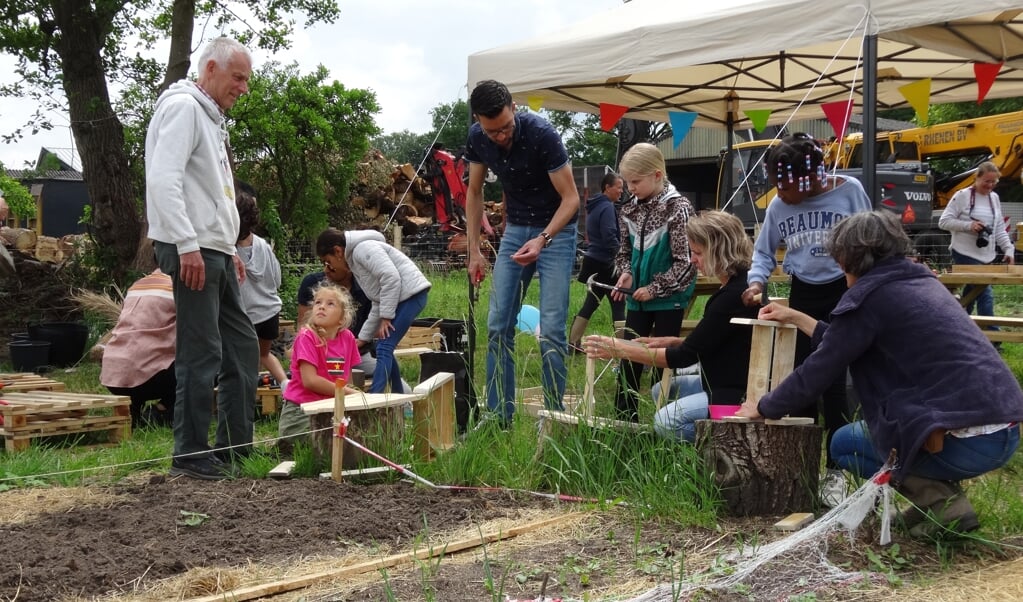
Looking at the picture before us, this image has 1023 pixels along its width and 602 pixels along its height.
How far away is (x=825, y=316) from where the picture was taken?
4.25 metres

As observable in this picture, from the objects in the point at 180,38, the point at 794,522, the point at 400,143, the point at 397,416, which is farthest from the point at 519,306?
the point at 400,143

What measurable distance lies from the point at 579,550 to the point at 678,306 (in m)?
1.97

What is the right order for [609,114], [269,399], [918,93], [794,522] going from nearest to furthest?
[794,522] < [269,399] < [918,93] < [609,114]

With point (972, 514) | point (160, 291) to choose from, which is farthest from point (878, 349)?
point (160, 291)

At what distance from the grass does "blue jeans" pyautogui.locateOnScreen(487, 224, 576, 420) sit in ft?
0.63

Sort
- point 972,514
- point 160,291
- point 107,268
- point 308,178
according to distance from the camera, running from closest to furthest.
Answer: point 972,514
point 160,291
point 107,268
point 308,178

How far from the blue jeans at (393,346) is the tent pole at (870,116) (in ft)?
8.37

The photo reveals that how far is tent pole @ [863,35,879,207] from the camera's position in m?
4.69

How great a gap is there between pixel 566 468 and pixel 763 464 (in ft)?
2.73

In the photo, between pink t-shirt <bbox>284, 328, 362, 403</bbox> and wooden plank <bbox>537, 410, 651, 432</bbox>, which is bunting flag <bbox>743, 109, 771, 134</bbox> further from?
wooden plank <bbox>537, 410, 651, 432</bbox>

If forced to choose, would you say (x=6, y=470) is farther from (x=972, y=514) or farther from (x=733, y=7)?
(x=733, y=7)

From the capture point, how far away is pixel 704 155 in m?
33.0

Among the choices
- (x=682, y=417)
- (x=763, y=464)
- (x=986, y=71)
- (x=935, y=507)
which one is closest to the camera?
(x=935, y=507)

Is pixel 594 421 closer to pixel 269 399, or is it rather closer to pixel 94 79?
pixel 269 399
